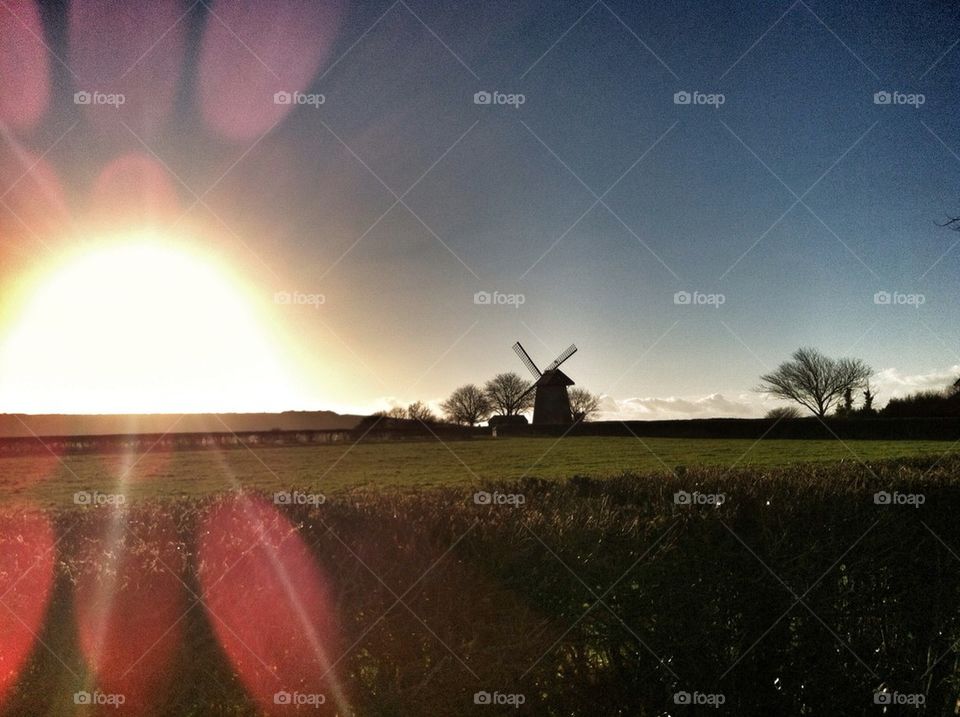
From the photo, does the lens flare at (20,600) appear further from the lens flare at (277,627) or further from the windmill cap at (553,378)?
the windmill cap at (553,378)

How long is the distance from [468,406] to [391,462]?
3629cm

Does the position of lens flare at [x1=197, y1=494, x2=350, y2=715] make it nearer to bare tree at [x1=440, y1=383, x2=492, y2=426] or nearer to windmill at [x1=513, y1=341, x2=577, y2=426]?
windmill at [x1=513, y1=341, x2=577, y2=426]

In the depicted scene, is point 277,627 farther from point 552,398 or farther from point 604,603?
point 552,398

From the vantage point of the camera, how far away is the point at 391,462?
34.8 m

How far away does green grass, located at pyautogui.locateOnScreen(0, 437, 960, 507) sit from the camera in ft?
90.0

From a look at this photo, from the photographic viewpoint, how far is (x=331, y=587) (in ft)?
15.2

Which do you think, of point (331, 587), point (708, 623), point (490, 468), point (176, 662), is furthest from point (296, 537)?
point (490, 468)

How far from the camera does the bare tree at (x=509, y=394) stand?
59.7 meters

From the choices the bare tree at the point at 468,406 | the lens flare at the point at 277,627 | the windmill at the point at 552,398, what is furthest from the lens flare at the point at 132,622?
the bare tree at the point at 468,406

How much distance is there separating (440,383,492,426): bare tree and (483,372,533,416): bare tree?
2.05 meters

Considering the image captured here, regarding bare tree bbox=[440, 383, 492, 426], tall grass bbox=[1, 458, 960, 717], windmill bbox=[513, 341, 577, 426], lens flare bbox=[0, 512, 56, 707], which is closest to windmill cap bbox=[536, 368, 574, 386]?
windmill bbox=[513, 341, 577, 426]

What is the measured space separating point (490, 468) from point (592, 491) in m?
24.0

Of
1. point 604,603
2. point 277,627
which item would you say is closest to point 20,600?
point 277,627

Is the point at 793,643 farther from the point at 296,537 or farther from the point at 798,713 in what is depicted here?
the point at 296,537
